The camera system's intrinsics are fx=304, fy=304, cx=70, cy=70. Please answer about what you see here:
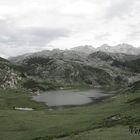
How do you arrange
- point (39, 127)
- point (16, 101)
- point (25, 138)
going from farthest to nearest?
point (16, 101), point (39, 127), point (25, 138)

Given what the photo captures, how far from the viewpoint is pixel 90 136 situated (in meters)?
53.1

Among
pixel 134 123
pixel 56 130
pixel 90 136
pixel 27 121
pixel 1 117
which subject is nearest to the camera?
pixel 90 136

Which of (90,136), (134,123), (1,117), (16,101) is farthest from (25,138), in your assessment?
(16,101)

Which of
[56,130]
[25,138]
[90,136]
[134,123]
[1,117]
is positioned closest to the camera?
[90,136]

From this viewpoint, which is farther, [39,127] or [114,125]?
[39,127]

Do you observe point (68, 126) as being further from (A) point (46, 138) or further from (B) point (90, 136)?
Answer: (B) point (90, 136)

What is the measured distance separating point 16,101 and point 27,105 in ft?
42.3

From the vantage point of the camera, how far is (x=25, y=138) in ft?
213

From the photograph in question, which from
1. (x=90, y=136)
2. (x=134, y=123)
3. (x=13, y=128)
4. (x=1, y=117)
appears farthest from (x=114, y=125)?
(x=1, y=117)

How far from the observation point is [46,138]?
62.2 metres

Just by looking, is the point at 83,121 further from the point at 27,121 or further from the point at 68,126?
the point at 27,121

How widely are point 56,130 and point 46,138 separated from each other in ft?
24.6

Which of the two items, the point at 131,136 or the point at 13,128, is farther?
the point at 13,128

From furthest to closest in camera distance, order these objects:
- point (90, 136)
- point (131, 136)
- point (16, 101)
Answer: point (16, 101) < point (90, 136) < point (131, 136)
